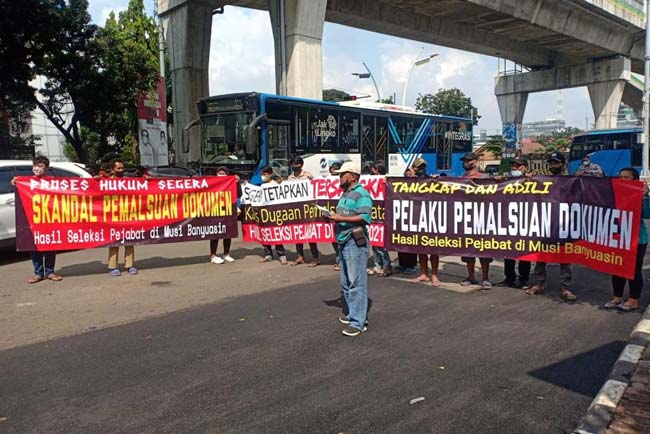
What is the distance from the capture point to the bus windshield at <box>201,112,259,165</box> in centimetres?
1499

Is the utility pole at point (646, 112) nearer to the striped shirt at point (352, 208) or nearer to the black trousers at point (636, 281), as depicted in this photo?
the black trousers at point (636, 281)

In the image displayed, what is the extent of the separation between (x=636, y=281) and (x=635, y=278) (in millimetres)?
69

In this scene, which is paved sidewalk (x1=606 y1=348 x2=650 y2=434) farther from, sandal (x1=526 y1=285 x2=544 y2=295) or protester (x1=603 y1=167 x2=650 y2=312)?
sandal (x1=526 y1=285 x2=544 y2=295)

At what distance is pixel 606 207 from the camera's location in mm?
6551

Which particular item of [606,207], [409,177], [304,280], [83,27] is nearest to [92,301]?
[304,280]

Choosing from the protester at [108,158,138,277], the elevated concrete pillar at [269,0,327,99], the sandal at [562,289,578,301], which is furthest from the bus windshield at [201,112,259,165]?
the sandal at [562,289,578,301]

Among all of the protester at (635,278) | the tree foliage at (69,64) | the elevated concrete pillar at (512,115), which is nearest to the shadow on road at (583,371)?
the protester at (635,278)

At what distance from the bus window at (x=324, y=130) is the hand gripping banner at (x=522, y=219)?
8.71 m

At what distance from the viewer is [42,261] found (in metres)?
8.41

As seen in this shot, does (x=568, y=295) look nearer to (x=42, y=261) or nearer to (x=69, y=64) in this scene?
(x=42, y=261)

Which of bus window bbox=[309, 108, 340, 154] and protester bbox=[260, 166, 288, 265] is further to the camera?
bus window bbox=[309, 108, 340, 154]

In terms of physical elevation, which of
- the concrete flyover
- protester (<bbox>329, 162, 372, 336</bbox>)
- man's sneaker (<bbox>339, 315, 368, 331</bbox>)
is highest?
the concrete flyover

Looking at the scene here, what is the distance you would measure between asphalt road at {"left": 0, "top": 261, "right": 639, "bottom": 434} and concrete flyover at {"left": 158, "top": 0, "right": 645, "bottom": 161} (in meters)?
14.1

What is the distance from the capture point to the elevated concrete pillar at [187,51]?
25641 millimetres
